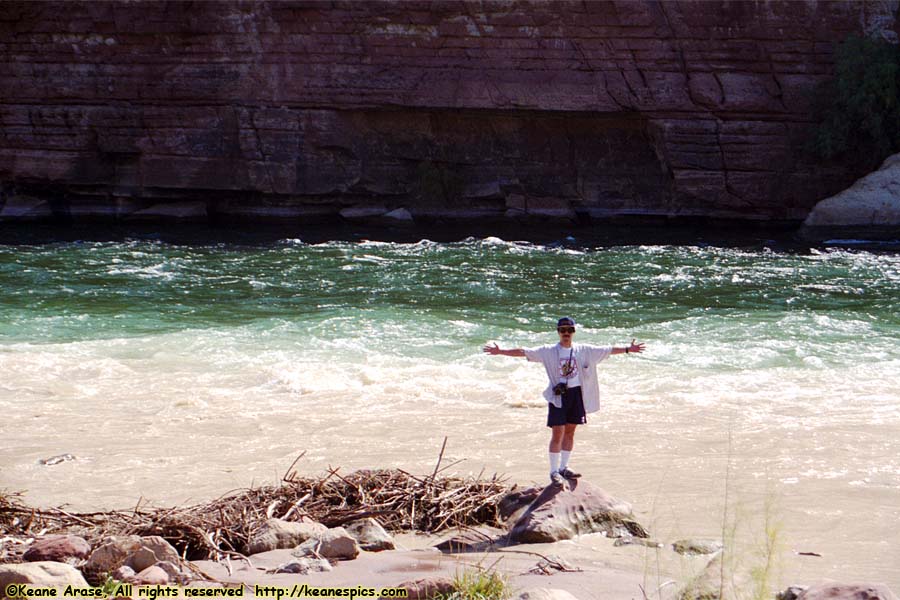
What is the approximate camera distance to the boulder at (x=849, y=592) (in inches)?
146

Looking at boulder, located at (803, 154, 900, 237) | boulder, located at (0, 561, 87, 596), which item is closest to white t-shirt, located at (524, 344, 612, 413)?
boulder, located at (0, 561, 87, 596)

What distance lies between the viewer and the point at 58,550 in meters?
4.32

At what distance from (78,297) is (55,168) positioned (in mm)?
11132

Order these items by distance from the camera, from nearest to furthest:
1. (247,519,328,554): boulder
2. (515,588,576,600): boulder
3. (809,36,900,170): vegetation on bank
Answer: (515,588,576,600): boulder → (247,519,328,554): boulder → (809,36,900,170): vegetation on bank

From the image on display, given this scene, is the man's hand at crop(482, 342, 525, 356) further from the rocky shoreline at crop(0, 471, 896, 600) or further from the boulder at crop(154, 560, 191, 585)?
the boulder at crop(154, 560, 191, 585)

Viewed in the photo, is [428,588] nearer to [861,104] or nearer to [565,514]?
[565,514]

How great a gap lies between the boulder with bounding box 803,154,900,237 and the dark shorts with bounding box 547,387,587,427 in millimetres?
16924

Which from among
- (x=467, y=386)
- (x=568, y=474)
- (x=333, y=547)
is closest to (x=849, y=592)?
(x=568, y=474)

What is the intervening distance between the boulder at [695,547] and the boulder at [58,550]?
276 centimetres

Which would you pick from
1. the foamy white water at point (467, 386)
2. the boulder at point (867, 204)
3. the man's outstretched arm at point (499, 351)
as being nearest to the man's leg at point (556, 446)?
the man's outstretched arm at point (499, 351)

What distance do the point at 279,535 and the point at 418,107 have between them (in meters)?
19.0

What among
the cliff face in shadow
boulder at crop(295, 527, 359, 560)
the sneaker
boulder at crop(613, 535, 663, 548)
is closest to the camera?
boulder at crop(295, 527, 359, 560)

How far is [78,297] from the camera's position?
550 inches

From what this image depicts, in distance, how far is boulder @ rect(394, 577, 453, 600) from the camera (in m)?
3.84
